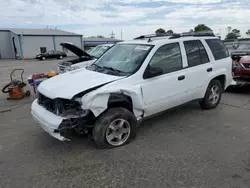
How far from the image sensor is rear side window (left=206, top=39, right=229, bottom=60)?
16.9 ft

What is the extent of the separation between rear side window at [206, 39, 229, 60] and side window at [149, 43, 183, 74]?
121 centimetres

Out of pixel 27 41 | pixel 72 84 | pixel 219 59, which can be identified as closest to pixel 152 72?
pixel 72 84

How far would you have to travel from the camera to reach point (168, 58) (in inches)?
166

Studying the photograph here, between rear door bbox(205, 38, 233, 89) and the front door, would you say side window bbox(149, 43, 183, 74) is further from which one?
rear door bbox(205, 38, 233, 89)

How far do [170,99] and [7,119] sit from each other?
403 cm

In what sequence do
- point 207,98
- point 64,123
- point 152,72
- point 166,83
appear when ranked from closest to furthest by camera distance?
point 64,123 → point 152,72 → point 166,83 → point 207,98

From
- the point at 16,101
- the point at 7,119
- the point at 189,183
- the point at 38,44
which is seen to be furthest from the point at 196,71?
the point at 38,44

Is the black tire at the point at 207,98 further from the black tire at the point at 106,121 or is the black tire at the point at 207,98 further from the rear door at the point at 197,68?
the black tire at the point at 106,121

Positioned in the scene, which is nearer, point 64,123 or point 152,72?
point 64,123

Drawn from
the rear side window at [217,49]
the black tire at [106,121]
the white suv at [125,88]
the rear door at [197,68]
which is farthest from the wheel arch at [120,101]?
the rear side window at [217,49]

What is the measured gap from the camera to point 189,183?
272cm

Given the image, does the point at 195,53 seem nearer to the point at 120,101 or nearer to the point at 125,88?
the point at 125,88

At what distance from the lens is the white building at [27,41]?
132ft

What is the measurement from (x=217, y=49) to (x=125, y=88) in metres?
3.08
